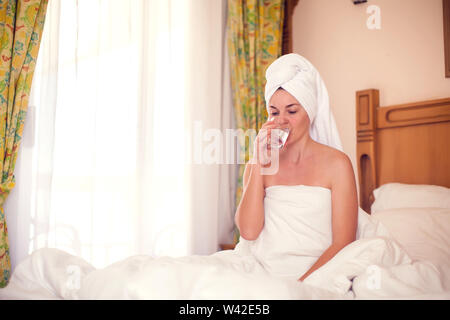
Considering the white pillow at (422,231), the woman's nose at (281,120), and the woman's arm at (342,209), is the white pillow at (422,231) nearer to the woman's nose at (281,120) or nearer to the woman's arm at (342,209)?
the woman's arm at (342,209)

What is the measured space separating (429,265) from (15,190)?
2012 mm

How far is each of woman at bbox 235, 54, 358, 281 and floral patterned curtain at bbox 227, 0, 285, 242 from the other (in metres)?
A: 1.52

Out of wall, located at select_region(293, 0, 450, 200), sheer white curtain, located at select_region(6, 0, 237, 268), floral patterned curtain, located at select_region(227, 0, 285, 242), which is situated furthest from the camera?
floral patterned curtain, located at select_region(227, 0, 285, 242)

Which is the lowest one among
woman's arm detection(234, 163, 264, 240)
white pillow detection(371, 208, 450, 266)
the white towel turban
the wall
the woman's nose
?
white pillow detection(371, 208, 450, 266)

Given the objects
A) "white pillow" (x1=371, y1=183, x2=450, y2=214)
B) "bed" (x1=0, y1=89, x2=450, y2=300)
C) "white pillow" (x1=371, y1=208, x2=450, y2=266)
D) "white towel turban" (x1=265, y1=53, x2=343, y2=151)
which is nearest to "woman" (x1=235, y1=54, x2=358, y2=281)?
"white towel turban" (x1=265, y1=53, x2=343, y2=151)

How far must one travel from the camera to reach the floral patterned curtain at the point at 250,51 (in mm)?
3215

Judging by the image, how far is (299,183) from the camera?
1.63m

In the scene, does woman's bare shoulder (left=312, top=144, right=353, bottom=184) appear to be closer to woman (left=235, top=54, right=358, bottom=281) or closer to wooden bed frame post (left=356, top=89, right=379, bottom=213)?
woman (left=235, top=54, right=358, bottom=281)

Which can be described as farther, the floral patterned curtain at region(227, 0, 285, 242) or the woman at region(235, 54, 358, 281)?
the floral patterned curtain at region(227, 0, 285, 242)

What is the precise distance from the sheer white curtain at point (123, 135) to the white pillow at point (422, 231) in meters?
1.36

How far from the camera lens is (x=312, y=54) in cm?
329

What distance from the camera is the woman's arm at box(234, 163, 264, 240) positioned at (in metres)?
1.56

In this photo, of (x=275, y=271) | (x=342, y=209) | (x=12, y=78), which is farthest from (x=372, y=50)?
(x=12, y=78)

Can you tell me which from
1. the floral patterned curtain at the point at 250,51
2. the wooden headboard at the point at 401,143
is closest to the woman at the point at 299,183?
the wooden headboard at the point at 401,143
